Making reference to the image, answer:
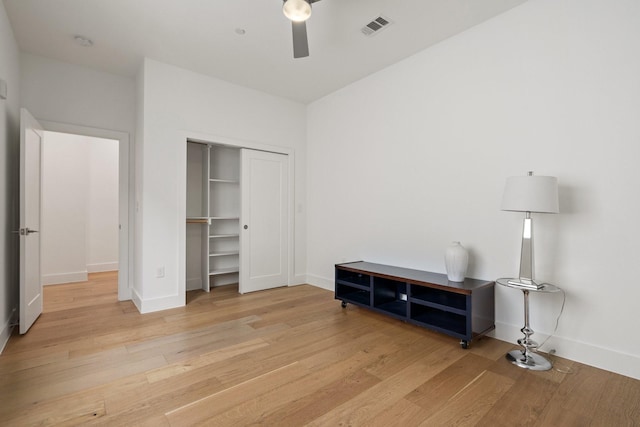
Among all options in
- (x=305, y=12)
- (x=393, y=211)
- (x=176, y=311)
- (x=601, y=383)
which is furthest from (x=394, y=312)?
(x=305, y=12)

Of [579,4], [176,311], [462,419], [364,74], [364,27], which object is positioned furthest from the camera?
[364,74]

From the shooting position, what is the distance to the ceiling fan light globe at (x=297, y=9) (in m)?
2.03

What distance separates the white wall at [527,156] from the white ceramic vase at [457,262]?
238 mm

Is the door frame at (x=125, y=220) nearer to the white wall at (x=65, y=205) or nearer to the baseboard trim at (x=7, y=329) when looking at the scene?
the baseboard trim at (x=7, y=329)

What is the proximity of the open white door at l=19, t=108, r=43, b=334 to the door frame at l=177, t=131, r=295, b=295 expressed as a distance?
1.28 meters

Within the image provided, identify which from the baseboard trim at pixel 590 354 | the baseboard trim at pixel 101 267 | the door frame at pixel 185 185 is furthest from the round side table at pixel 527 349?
the baseboard trim at pixel 101 267

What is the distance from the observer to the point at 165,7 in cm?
258

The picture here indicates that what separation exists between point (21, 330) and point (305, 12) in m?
3.54

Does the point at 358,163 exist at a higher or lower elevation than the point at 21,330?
higher

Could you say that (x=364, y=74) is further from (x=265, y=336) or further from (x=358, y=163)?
(x=265, y=336)

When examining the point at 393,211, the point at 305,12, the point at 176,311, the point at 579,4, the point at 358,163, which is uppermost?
the point at 579,4

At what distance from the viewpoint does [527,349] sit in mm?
2254

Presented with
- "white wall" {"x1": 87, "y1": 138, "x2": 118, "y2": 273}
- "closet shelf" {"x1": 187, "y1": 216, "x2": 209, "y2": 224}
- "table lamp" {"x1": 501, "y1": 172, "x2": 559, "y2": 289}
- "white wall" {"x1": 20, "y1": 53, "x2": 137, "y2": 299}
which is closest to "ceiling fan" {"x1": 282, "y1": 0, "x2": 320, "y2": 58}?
"table lamp" {"x1": 501, "y1": 172, "x2": 559, "y2": 289}

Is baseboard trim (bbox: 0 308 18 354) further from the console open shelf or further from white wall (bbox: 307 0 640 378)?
white wall (bbox: 307 0 640 378)
